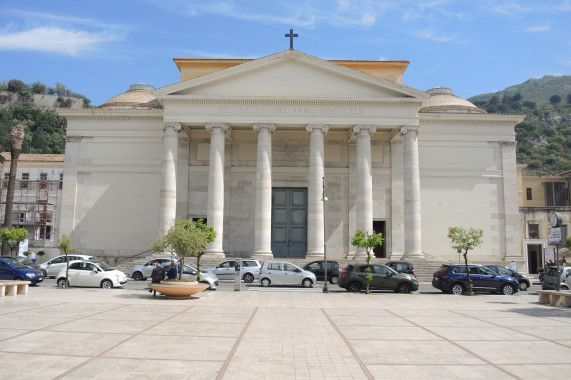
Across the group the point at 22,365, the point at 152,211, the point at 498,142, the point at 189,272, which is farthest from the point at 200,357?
the point at 498,142

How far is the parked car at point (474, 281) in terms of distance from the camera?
78.8 feet

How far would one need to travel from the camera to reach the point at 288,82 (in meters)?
34.9

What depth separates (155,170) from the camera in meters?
38.2

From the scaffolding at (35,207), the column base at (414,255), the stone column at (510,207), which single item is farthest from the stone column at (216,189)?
the scaffolding at (35,207)

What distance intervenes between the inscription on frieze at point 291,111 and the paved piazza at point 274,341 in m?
19.2

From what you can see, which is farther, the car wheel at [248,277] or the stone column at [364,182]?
the stone column at [364,182]

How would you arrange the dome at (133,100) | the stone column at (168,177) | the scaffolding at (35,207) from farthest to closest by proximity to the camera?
the scaffolding at (35,207), the dome at (133,100), the stone column at (168,177)

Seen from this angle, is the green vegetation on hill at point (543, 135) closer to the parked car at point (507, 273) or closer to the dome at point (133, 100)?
the parked car at point (507, 273)

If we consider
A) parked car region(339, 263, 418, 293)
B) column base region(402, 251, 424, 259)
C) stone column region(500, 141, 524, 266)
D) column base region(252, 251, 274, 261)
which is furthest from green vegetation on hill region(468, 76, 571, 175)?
parked car region(339, 263, 418, 293)

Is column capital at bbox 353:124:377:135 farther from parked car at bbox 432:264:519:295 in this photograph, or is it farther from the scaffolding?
the scaffolding

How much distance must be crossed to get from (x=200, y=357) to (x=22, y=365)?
2.78 m

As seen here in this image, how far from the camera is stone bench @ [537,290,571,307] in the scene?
722 inches

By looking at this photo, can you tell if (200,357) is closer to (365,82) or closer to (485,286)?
(485,286)

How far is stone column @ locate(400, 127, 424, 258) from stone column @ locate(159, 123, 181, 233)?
15895mm
